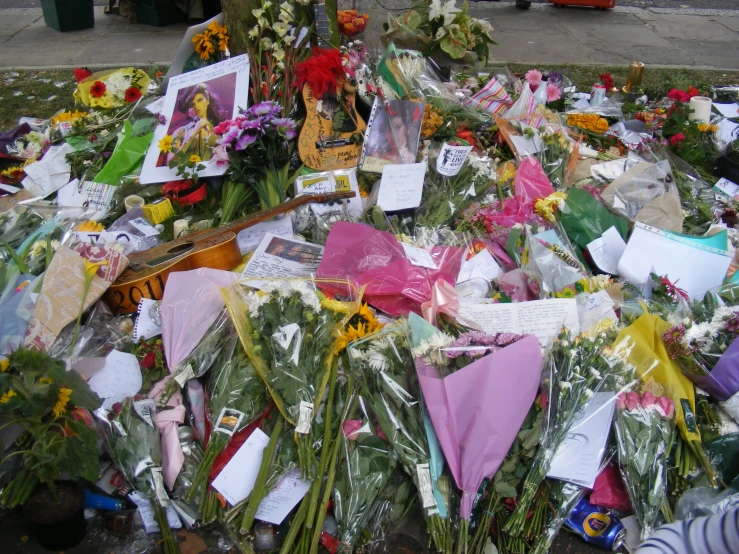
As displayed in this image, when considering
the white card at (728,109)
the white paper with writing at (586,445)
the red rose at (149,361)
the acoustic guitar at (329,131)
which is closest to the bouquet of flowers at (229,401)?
the red rose at (149,361)

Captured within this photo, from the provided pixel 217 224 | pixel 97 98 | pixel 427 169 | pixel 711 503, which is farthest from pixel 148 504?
pixel 97 98

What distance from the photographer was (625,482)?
2107 mm

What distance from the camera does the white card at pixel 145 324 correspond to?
8.64 ft

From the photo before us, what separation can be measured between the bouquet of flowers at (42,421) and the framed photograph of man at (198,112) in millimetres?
1860

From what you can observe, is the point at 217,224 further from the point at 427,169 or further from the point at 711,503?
the point at 711,503

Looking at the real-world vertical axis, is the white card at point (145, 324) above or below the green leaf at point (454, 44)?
below

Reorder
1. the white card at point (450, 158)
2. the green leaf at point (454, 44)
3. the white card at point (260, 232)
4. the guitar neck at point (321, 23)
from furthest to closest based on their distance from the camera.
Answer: the green leaf at point (454, 44) → the guitar neck at point (321, 23) → the white card at point (450, 158) → the white card at point (260, 232)

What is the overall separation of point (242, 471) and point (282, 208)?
59.1 inches

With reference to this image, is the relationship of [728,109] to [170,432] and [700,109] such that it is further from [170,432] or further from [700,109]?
[170,432]

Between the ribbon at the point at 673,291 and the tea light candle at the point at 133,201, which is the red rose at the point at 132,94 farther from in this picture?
the ribbon at the point at 673,291

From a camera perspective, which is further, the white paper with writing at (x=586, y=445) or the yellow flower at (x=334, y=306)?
the yellow flower at (x=334, y=306)

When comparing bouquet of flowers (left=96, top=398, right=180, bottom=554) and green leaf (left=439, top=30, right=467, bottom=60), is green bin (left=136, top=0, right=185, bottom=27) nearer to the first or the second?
green leaf (left=439, top=30, right=467, bottom=60)

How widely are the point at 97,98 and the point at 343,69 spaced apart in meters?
2.30

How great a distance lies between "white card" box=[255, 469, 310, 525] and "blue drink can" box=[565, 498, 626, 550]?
0.99 metres
